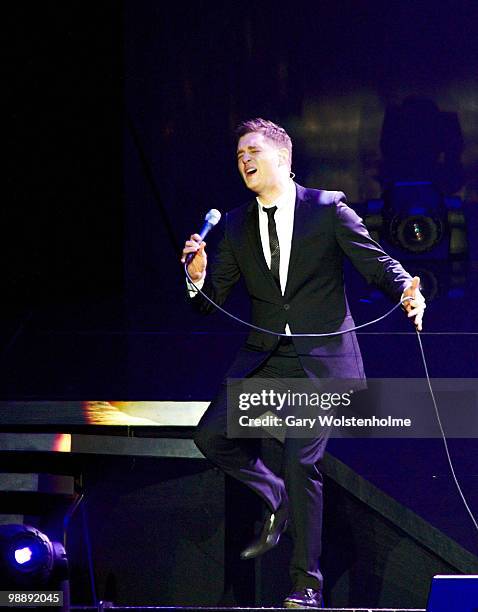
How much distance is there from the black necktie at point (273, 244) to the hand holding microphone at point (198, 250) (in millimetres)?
220

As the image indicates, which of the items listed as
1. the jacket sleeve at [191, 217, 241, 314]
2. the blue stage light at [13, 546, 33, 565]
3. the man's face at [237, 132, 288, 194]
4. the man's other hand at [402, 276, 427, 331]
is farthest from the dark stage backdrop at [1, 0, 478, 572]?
the blue stage light at [13, 546, 33, 565]

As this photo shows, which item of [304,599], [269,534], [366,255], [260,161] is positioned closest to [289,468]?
[269,534]

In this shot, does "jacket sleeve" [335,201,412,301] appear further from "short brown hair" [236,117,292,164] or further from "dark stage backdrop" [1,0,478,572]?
"dark stage backdrop" [1,0,478,572]

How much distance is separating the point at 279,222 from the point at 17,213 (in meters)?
3.57

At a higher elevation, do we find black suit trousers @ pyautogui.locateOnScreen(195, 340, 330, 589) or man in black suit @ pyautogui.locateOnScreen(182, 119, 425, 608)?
man in black suit @ pyautogui.locateOnScreen(182, 119, 425, 608)

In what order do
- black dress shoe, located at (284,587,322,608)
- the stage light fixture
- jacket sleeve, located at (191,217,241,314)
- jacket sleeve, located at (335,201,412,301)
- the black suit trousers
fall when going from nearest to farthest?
the stage light fixture → black dress shoe, located at (284,587,322,608) → the black suit trousers → jacket sleeve, located at (335,201,412,301) → jacket sleeve, located at (191,217,241,314)

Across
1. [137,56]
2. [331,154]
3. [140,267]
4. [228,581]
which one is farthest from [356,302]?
[228,581]

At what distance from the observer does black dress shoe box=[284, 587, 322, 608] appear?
347cm

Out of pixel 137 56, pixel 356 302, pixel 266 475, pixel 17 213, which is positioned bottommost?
pixel 266 475

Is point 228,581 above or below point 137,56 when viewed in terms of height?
below

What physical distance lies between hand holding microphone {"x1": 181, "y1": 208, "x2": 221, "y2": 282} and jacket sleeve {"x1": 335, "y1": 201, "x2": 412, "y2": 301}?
434 millimetres

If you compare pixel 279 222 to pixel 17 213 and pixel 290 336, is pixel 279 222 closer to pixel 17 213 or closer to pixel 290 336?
pixel 290 336

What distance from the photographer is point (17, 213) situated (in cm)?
706

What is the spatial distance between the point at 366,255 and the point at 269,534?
3.27 ft
